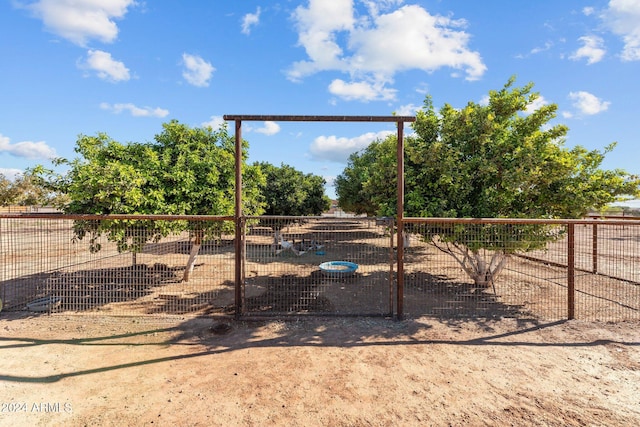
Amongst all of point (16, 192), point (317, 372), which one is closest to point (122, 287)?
point (317, 372)

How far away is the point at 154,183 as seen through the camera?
680 cm

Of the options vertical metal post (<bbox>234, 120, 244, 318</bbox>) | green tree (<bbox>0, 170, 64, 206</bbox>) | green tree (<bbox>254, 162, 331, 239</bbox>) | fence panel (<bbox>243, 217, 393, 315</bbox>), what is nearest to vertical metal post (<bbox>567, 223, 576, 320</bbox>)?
fence panel (<bbox>243, 217, 393, 315</bbox>)

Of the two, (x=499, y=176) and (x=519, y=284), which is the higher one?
(x=499, y=176)

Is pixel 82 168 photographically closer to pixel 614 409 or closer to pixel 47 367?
pixel 47 367

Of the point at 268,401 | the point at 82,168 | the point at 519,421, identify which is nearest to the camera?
the point at 519,421

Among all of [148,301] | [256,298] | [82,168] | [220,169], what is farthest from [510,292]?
[82,168]

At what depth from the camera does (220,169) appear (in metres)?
7.82

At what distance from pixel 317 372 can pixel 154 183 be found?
5.15 metres

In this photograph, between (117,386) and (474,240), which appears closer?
(117,386)

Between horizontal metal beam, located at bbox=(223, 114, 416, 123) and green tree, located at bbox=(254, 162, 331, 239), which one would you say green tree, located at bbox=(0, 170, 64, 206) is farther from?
horizontal metal beam, located at bbox=(223, 114, 416, 123)

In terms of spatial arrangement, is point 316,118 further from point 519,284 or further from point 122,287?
point 519,284

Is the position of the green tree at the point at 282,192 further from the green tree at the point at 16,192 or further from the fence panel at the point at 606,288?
the green tree at the point at 16,192

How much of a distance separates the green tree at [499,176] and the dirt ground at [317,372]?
68.4 inches

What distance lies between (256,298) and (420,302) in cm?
358
